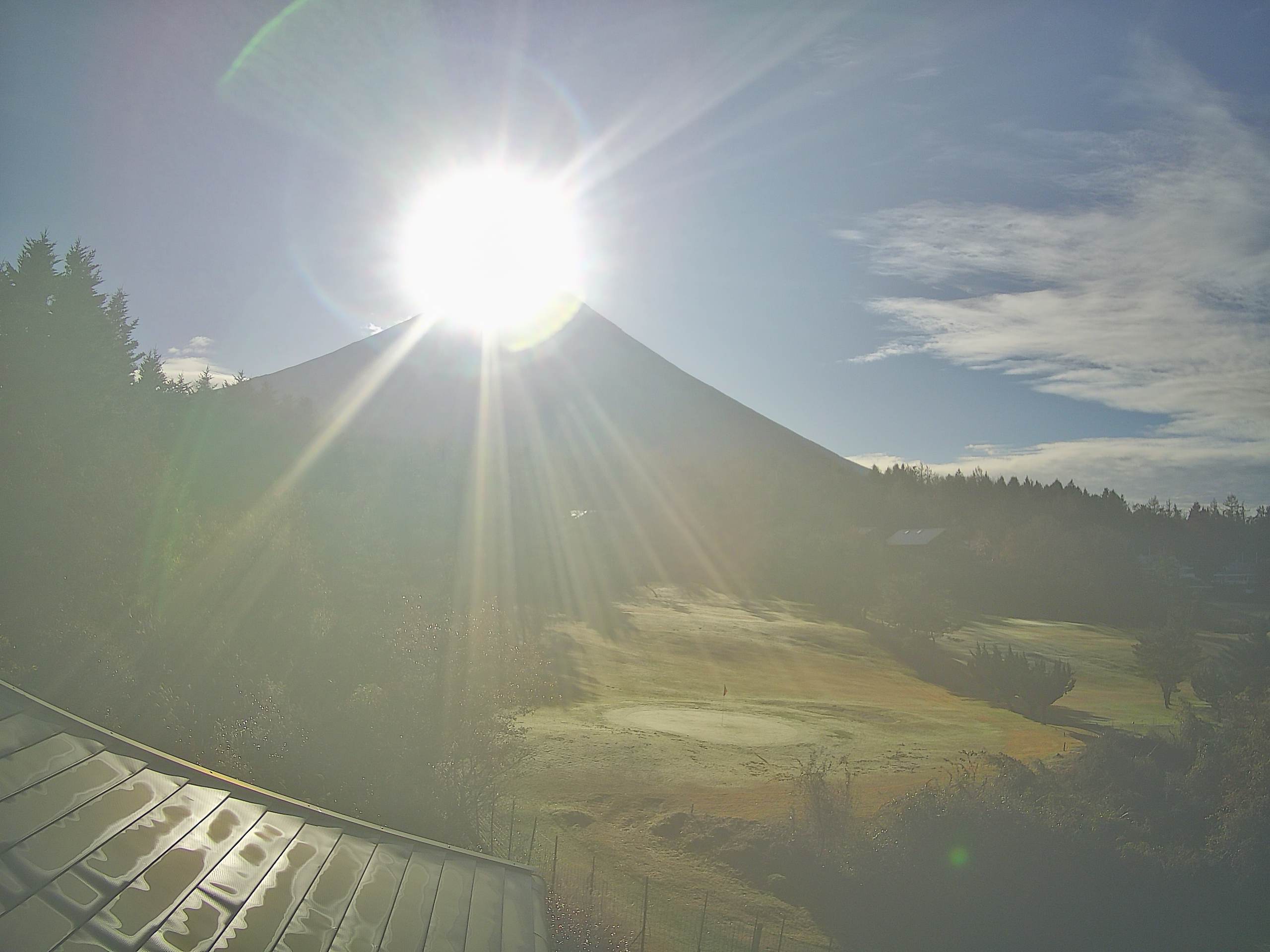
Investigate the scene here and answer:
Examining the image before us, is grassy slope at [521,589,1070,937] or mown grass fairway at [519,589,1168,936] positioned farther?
mown grass fairway at [519,589,1168,936]

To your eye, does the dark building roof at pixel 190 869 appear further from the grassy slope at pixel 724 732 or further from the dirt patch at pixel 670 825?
the dirt patch at pixel 670 825

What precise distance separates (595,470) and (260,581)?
332 ft

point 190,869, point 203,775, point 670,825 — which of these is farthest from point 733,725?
point 190,869

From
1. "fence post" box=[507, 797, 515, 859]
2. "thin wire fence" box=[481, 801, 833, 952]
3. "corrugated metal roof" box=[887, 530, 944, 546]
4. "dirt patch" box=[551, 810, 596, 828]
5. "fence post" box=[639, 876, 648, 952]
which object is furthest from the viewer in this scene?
"corrugated metal roof" box=[887, 530, 944, 546]

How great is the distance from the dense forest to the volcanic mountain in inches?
41.7

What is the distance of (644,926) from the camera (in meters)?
12.1

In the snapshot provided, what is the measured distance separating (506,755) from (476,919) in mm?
10134

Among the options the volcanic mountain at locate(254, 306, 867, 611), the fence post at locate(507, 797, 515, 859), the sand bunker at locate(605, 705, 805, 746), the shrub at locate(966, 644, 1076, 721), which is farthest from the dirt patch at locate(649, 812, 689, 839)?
the shrub at locate(966, 644, 1076, 721)

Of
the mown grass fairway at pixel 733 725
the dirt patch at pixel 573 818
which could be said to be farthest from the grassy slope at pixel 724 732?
the dirt patch at pixel 573 818

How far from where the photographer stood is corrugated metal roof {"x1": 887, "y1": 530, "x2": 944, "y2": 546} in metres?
85.8

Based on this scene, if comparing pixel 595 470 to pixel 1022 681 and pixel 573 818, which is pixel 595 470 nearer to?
pixel 1022 681

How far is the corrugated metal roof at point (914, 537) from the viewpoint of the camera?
85812mm

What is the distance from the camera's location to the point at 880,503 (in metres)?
102

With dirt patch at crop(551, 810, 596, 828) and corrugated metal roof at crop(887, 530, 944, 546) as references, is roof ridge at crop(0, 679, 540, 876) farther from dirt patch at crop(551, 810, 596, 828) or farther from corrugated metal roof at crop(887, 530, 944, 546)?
corrugated metal roof at crop(887, 530, 944, 546)
